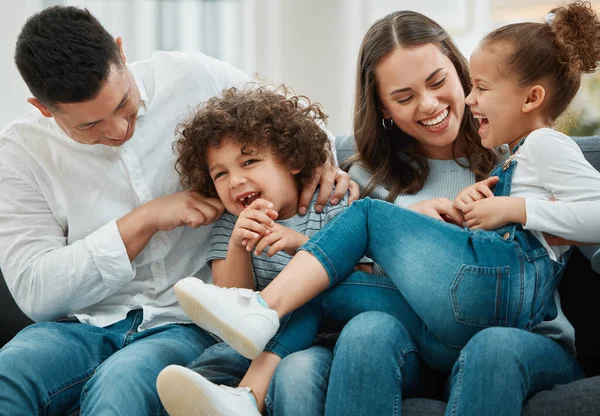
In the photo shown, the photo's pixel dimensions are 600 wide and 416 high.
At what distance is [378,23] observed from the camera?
192 cm

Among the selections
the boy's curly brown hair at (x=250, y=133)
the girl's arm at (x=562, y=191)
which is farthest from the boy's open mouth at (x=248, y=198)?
the girl's arm at (x=562, y=191)

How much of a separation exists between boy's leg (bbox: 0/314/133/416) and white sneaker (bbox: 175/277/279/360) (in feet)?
1.23

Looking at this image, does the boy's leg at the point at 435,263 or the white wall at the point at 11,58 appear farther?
the white wall at the point at 11,58

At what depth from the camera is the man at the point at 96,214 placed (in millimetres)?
1568

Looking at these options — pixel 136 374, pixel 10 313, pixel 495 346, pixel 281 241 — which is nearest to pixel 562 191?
pixel 495 346

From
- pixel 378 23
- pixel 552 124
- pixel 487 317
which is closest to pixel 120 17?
pixel 378 23

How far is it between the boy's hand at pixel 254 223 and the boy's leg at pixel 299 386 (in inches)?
10.5

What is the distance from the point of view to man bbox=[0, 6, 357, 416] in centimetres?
157

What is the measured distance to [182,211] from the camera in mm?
1733

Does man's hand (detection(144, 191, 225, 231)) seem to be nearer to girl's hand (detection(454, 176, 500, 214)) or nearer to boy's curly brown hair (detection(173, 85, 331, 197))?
boy's curly brown hair (detection(173, 85, 331, 197))

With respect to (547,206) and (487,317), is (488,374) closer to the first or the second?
(487,317)

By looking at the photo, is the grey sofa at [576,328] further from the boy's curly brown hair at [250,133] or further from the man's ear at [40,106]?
the man's ear at [40,106]

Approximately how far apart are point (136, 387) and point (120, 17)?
2.91 m

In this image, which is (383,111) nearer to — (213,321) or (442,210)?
(442,210)
